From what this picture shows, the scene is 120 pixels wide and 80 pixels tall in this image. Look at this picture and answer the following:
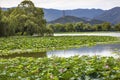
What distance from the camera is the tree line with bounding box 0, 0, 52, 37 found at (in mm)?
42094

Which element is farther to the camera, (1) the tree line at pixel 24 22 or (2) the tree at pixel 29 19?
(2) the tree at pixel 29 19

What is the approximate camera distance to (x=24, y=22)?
48.3 m

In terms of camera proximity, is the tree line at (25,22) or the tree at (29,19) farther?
the tree at (29,19)

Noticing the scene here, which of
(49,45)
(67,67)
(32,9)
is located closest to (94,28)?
(32,9)

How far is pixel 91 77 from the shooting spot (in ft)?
26.9

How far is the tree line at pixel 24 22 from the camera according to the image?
42.1m

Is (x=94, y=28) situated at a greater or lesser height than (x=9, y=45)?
lesser

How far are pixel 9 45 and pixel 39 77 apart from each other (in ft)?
63.0

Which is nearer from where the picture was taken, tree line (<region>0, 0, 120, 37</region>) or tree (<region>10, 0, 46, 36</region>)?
tree line (<region>0, 0, 120, 37</region>)

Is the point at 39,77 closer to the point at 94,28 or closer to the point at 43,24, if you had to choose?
the point at 43,24

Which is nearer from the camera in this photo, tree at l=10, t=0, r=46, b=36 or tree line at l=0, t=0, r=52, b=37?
tree line at l=0, t=0, r=52, b=37

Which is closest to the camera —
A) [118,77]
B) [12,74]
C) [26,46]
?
[118,77]

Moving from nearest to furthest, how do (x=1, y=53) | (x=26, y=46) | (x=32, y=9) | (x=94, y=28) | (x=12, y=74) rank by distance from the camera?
(x=12, y=74), (x=1, y=53), (x=26, y=46), (x=32, y=9), (x=94, y=28)

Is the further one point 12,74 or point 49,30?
point 49,30
